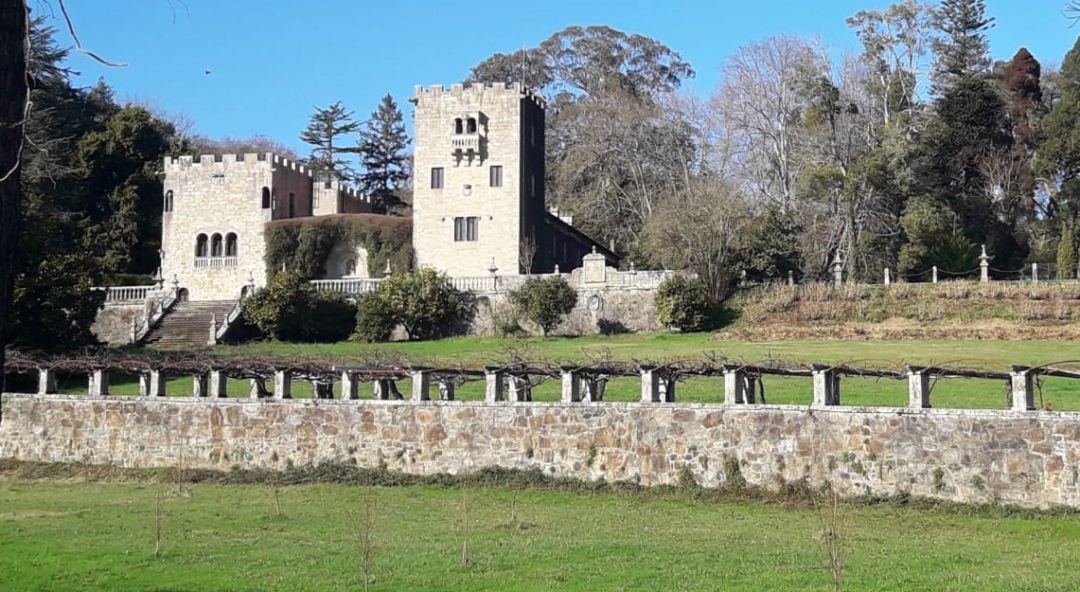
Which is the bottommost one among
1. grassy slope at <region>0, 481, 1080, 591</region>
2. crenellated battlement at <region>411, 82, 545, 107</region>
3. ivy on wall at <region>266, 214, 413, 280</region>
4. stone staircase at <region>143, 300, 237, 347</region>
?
grassy slope at <region>0, 481, 1080, 591</region>

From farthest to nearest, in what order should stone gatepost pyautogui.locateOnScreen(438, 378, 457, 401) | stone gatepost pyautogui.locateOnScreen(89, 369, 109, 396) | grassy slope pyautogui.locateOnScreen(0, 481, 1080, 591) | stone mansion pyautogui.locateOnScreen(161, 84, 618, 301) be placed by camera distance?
stone mansion pyautogui.locateOnScreen(161, 84, 618, 301), stone gatepost pyautogui.locateOnScreen(89, 369, 109, 396), stone gatepost pyautogui.locateOnScreen(438, 378, 457, 401), grassy slope pyautogui.locateOnScreen(0, 481, 1080, 591)

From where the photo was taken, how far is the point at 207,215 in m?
56.6

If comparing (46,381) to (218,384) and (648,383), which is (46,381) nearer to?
(218,384)

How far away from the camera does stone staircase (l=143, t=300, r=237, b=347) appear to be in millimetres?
45688

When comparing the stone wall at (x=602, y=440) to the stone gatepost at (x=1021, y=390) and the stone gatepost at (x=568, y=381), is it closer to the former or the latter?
the stone gatepost at (x=1021, y=390)

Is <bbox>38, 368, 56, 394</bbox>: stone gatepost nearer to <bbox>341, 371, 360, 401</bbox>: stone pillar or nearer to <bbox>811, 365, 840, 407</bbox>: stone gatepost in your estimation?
<bbox>341, 371, 360, 401</bbox>: stone pillar

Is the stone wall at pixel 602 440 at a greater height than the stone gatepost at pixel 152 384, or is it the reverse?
the stone gatepost at pixel 152 384

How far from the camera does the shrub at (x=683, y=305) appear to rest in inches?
1742

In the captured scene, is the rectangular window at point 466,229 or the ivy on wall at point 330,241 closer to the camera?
the rectangular window at point 466,229

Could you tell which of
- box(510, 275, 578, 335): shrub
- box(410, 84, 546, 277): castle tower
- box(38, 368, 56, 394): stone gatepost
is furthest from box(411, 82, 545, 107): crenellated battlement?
box(38, 368, 56, 394): stone gatepost

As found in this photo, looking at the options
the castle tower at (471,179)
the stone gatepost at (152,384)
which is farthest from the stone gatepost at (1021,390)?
the castle tower at (471,179)

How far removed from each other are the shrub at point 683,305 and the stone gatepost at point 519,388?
22.0 metres

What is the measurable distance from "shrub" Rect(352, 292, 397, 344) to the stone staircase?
5569 millimetres

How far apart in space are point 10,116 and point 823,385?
1490 centimetres
